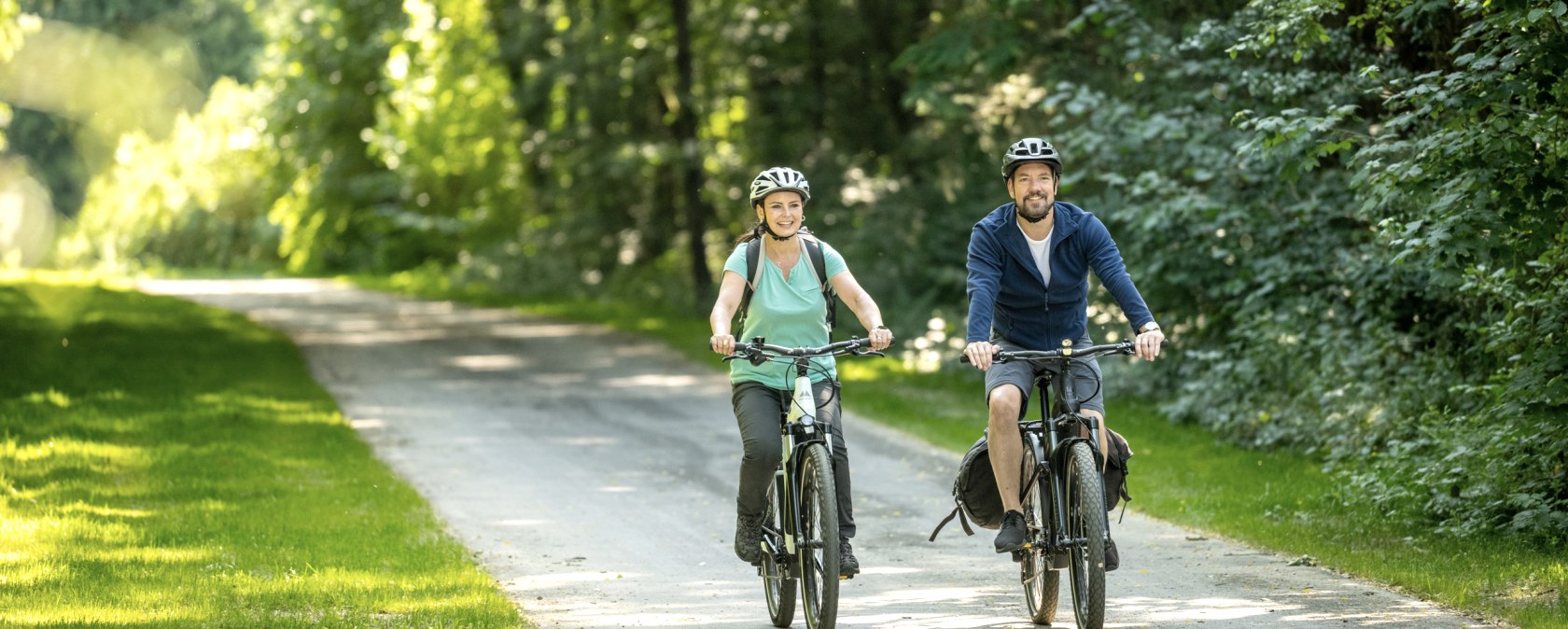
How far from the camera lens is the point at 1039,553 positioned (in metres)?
6.84

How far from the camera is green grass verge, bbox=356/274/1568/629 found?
24.3 feet

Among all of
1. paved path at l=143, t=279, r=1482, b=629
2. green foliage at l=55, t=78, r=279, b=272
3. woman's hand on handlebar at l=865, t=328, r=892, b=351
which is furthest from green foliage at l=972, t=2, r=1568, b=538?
green foliage at l=55, t=78, r=279, b=272

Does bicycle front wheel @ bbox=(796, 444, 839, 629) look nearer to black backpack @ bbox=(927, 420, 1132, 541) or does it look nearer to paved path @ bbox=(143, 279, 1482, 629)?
paved path @ bbox=(143, 279, 1482, 629)

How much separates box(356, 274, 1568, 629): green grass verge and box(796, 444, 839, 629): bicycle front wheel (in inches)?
102

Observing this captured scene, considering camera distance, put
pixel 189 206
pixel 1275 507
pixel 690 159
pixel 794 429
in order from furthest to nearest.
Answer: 1. pixel 189 206
2. pixel 690 159
3. pixel 1275 507
4. pixel 794 429

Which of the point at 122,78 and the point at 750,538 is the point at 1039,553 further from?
the point at 122,78

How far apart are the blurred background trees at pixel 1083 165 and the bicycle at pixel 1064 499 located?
241 cm

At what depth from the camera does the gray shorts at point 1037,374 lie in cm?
671

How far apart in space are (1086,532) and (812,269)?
1.58 meters

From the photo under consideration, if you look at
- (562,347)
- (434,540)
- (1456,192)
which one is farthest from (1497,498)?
(562,347)

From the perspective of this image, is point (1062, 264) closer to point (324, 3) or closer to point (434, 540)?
point (434, 540)

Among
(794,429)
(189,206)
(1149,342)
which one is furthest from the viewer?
(189,206)

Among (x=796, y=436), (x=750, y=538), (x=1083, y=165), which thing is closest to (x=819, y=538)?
(x=796, y=436)

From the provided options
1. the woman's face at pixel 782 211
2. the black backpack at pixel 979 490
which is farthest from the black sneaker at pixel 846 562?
the woman's face at pixel 782 211
